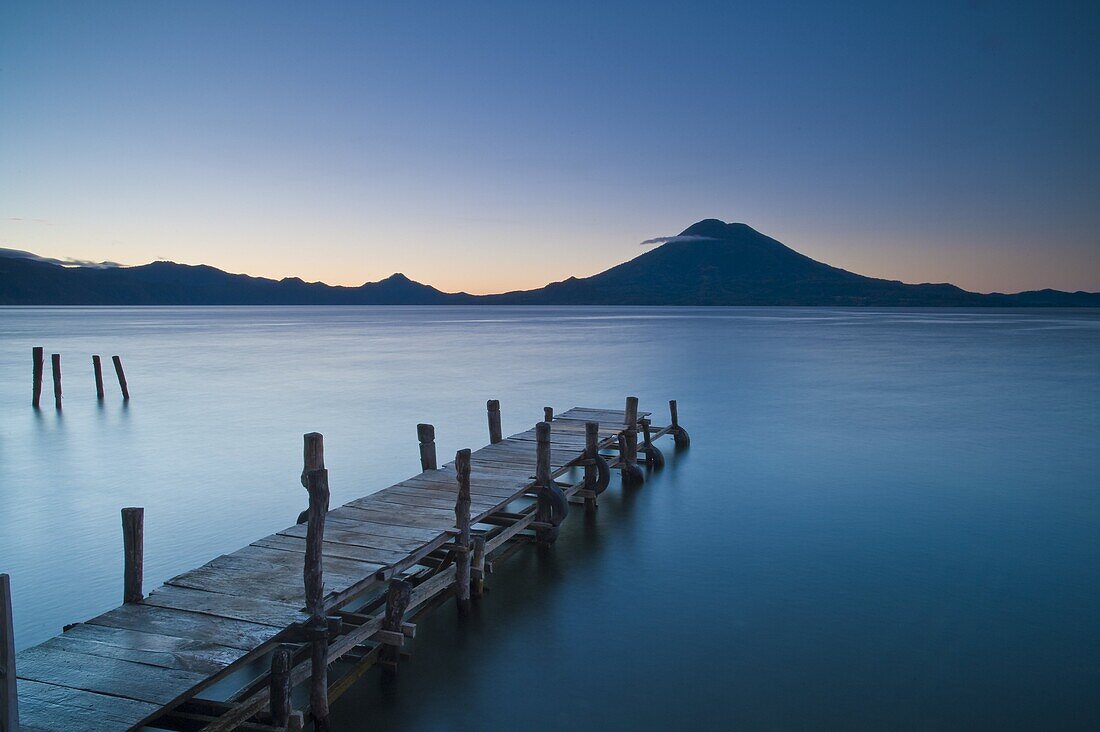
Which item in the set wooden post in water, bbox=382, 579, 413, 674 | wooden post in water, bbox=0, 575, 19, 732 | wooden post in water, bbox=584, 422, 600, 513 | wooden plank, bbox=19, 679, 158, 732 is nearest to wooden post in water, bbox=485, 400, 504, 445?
wooden post in water, bbox=584, 422, 600, 513

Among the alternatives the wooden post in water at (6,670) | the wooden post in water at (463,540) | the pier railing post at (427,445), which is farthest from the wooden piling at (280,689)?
the pier railing post at (427,445)

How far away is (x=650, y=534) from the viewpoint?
13266 mm

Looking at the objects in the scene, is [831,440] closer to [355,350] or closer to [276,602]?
[276,602]

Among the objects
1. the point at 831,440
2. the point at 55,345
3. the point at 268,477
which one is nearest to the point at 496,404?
the point at 268,477

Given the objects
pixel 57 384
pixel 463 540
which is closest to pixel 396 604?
pixel 463 540

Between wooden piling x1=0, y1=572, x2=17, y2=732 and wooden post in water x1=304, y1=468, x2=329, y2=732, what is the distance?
7.51ft

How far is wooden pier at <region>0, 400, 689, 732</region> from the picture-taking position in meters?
5.52

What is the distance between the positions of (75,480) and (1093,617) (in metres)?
20.1

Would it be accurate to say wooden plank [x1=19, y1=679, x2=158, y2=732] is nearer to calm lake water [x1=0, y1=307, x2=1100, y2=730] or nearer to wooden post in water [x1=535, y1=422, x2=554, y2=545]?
calm lake water [x1=0, y1=307, x2=1100, y2=730]

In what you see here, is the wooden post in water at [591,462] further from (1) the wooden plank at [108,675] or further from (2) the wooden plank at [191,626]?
(1) the wooden plank at [108,675]

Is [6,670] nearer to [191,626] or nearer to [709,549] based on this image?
[191,626]

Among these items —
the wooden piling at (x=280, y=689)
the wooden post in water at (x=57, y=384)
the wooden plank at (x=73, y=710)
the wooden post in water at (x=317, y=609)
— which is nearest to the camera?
the wooden plank at (x=73, y=710)

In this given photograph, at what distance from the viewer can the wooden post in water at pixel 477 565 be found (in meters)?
9.57

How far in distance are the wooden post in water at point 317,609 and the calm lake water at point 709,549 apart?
0.48 metres
